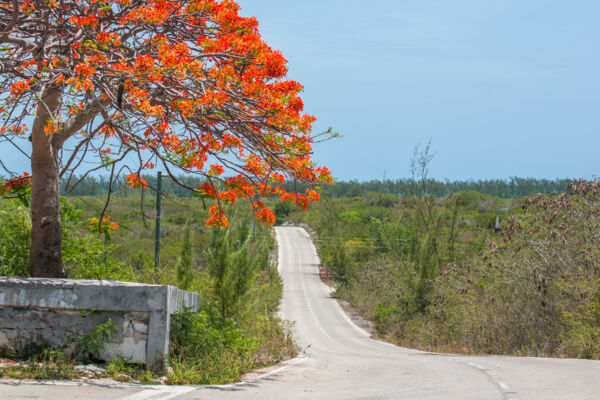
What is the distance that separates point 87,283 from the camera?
362 inches

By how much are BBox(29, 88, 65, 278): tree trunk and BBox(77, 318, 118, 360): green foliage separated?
2.07m

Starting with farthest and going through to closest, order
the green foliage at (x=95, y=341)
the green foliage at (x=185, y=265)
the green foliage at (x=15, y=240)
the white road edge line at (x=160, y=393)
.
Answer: the green foliage at (x=185, y=265), the green foliage at (x=15, y=240), the green foliage at (x=95, y=341), the white road edge line at (x=160, y=393)

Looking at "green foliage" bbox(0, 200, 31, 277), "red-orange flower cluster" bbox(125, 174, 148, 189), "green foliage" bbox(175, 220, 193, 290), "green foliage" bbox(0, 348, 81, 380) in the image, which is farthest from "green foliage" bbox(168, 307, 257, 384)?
"green foliage" bbox(175, 220, 193, 290)

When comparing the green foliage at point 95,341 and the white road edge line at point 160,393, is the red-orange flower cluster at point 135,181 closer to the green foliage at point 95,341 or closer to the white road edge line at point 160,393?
the green foliage at point 95,341

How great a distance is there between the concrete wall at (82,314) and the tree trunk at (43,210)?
156 centimetres

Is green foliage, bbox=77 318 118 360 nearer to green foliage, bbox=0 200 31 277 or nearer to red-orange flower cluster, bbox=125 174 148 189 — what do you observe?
green foliage, bbox=0 200 31 277

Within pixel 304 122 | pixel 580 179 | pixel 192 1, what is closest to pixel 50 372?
pixel 304 122

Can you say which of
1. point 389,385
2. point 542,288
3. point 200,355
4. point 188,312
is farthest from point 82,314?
point 542,288

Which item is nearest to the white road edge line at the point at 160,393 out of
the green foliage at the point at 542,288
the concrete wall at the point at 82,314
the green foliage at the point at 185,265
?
the concrete wall at the point at 82,314

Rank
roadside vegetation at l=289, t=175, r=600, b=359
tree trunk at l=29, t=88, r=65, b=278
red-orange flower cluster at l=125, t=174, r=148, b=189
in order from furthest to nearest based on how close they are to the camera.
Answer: roadside vegetation at l=289, t=175, r=600, b=359, red-orange flower cluster at l=125, t=174, r=148, b=189, tree trunk at l=29, t=88, r=65, b=278

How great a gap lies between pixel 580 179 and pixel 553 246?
2673 mm

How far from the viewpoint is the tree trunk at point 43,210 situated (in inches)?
418

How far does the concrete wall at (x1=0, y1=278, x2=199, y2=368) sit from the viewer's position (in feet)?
29.6

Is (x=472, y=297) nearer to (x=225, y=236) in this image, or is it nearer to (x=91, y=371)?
(x=225, y=236)
